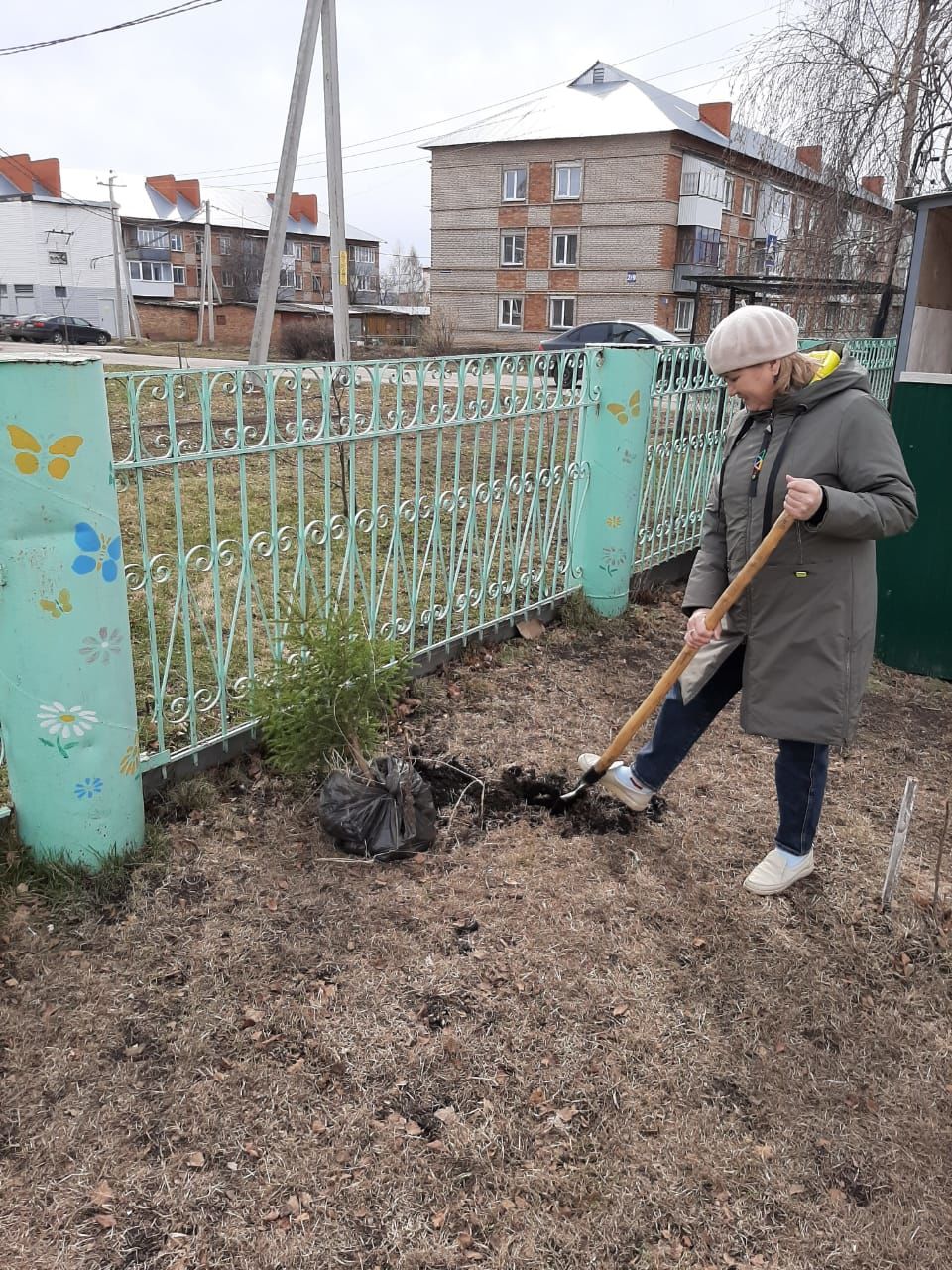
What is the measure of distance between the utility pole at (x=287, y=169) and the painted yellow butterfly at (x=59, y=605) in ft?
27.2

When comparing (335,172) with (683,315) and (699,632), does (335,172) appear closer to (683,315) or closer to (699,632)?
(699,632)

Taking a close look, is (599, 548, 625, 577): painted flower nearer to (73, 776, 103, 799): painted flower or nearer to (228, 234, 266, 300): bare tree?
(73, 776, 103, 799): painted flower

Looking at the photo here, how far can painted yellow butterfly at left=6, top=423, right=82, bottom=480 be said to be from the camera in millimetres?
2188

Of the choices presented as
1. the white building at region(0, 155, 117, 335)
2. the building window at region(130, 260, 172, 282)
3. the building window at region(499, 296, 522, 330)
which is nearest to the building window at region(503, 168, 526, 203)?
the building window at region(499, 296, 522, 330)

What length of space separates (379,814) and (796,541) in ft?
4.78

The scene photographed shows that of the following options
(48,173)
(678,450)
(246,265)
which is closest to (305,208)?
(246,265)

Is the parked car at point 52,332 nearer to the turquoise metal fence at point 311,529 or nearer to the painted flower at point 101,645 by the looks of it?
the turquoise metal fence at point 311,529

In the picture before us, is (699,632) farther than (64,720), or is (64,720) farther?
(699,632)

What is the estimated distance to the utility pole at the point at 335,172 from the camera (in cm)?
1088

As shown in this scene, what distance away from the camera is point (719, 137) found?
35844 mm

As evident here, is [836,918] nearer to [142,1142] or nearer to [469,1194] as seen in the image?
[469,1194]

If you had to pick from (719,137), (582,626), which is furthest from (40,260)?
(582,626)

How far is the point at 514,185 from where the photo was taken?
37.2 meters

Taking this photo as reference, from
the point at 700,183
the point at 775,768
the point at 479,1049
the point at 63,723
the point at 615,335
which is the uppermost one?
the point at 700,183
